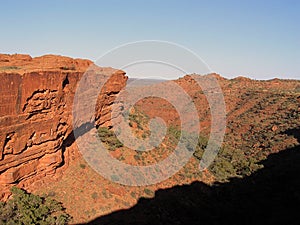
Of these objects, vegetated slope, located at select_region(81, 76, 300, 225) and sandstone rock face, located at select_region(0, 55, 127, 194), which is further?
vegetated slope, located at select_region(81, 76, 300, 225)

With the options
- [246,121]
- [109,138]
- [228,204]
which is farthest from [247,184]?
[246,121]

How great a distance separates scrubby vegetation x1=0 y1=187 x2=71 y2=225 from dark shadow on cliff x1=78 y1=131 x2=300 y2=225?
2.53 m

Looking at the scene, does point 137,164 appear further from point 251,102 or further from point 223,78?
point 223,78

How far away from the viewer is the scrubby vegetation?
14.0 meters

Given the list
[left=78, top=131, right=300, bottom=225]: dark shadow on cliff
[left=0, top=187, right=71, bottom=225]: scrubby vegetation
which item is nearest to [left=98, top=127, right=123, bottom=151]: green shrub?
[left=78, top=131, right=300, bottom=225]: dark shadow on cliff

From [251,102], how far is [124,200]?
1819 inches

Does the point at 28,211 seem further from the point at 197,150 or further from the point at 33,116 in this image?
the point at 197,150

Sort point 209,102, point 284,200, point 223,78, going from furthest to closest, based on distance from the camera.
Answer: point 223,78
point 209,102
point 284,200

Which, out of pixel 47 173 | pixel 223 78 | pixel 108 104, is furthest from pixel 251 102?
pixel 47 173

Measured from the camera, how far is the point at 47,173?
1684 centimetres

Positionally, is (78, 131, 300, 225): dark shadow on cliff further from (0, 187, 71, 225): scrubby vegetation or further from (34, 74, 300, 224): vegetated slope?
(0, 187, 71, 225): scrubby vegetation

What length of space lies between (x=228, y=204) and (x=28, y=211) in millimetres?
15488

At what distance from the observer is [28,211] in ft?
47.4

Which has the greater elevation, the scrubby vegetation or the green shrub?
the green shrub
